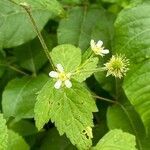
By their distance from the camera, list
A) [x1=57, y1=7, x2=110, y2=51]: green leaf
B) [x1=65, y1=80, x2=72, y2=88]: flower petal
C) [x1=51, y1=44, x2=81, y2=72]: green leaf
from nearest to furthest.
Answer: [x1=65, y1=80, x2=72, y2=88]: flower petal, [x1=51, y1=44, x2=81, y2=72]: green leaf, [x1=57, y1=7, x2=110, y2=51]: green leaf

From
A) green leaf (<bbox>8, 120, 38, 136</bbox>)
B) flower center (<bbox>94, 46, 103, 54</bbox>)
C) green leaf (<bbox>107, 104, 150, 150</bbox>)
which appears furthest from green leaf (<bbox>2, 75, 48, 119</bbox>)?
flower center (<bbox>94, 46, 103, 54</bbox>)

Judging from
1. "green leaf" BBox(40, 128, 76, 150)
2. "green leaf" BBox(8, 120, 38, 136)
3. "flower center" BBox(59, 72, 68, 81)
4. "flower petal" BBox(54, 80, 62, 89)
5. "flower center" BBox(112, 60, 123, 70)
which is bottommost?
"green leaf" BBox(40, 128, 76, 150)

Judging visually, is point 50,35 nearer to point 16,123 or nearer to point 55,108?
point 16,123

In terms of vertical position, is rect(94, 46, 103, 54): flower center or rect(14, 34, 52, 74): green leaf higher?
rect(94, 46, 103, 54): flower center

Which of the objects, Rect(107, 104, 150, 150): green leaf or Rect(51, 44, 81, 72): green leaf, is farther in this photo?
Rect(107, 104, 150, 150): green leaf

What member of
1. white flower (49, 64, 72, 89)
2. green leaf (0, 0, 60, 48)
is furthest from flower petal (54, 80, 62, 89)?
green leaf (0, 0, 60, 48)

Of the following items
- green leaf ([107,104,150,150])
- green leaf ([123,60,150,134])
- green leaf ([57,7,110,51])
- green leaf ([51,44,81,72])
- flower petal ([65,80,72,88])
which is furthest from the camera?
green leaf ([57,7,110,51])

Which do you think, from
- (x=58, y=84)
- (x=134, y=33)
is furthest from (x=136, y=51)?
(x=58, y=84)

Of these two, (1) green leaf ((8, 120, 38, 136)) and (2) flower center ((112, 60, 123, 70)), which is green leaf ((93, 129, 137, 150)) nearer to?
(2) flower center ((112, 60, 123, 70))
